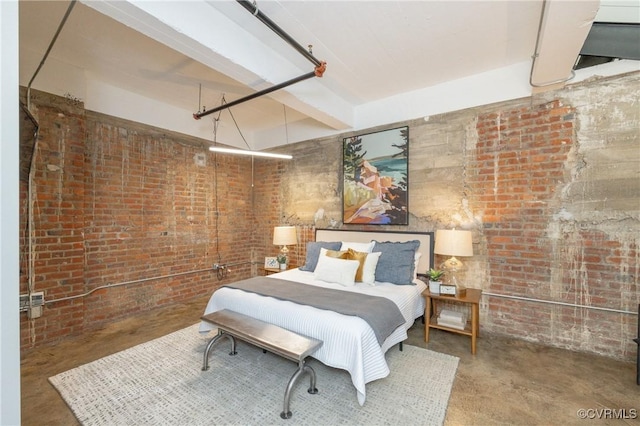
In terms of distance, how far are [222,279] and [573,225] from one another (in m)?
5.07

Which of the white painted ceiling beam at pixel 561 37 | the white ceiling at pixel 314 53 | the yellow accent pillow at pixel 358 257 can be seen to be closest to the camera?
the white painted ceiling beam at pixel 561 37

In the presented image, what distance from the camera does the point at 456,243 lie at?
3.04m

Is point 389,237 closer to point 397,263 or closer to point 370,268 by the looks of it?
point 397,263

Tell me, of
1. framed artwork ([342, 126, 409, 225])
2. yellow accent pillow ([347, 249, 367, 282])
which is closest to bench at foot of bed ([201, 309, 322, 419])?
yellow accent pillow ([347, 249, 367, 282])

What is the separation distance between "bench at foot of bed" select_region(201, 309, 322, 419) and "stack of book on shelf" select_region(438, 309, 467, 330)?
1709 mm

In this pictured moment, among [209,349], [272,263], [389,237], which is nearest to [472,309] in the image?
[389,237]

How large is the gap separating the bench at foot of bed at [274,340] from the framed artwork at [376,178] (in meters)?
2.24

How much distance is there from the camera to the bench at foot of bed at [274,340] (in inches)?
78.4

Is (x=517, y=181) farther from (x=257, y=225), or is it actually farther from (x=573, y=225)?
(x=257, y=225)

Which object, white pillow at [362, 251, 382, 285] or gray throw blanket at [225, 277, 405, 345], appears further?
white pillow at [362, 251, 382, 285]

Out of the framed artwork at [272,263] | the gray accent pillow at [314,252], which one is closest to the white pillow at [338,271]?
the gray accent pillow at [314,252]

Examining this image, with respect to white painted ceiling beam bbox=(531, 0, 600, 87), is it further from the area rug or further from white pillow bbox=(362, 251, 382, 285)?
the area rug

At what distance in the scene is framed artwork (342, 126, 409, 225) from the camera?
3832mm

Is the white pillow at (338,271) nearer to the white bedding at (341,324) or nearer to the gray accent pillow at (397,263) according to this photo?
the white bedding at (341,324)
